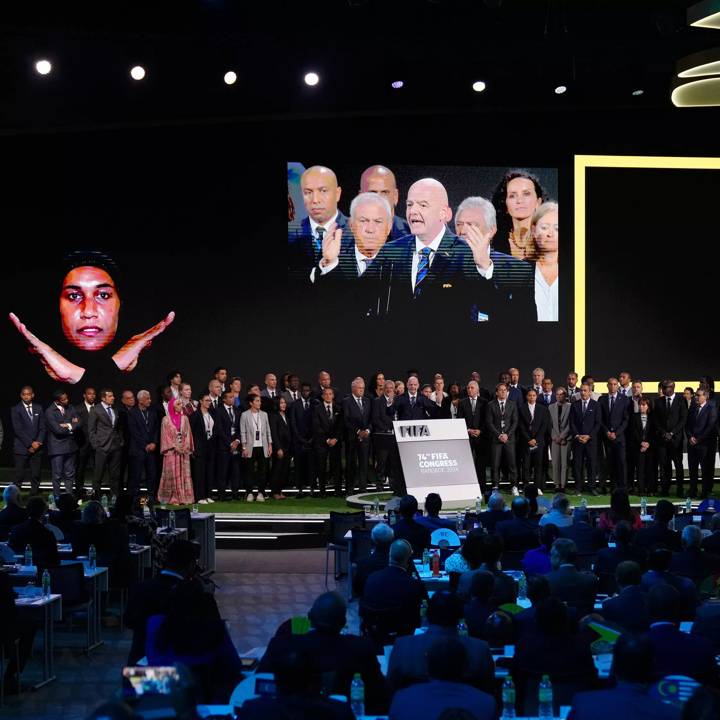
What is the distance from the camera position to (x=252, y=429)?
14742mm

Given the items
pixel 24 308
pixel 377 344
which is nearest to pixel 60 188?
pixel 24 308

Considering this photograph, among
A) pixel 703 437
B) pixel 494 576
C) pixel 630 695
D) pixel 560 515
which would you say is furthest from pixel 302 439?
pixel 630 695

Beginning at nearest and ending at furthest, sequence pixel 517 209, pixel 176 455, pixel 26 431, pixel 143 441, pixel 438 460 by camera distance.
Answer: pixel 438 460 < pixel 176 455 < pixel 143 441 < pixel 26 431 < pixel 517 209

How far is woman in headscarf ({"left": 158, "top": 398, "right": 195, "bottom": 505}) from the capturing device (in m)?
14.5

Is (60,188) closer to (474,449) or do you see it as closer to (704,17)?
(474,449)

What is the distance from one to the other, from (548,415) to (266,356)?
16.3 feet

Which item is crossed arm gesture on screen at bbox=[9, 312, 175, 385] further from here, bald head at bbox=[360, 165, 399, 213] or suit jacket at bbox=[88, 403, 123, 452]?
bald head at bbox=[360, 165, 399, 213]

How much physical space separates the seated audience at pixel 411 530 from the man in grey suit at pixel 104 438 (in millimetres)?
6616

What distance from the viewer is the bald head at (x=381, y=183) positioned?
1823 cm

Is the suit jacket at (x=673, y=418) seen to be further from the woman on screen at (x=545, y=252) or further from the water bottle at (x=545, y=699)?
the water bottle at (x=545, y=699)

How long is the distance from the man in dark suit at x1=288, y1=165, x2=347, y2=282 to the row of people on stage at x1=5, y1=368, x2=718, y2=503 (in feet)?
10.5

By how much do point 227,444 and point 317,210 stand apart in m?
4.98

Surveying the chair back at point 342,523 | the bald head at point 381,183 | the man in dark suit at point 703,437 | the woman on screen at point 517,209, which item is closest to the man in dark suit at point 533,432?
the man in dark suit at point 703,437

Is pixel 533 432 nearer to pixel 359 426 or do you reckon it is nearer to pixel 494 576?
pixel 359 426
